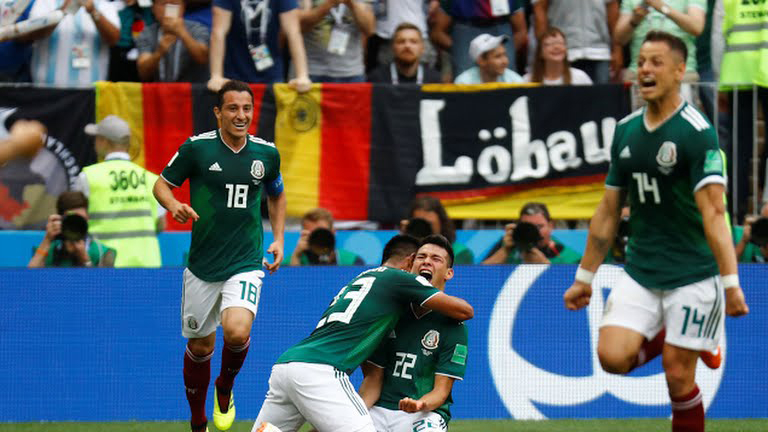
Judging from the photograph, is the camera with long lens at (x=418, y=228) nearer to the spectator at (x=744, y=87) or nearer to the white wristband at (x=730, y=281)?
the spectator at (x=744, y=87)

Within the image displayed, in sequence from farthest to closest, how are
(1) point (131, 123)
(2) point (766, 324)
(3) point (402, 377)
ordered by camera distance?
(1) point (131, 123) → (2) point (766, 324) → (3) point (402, 377)

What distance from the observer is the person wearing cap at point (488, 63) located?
11.7 m

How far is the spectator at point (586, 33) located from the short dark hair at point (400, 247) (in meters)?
4.76

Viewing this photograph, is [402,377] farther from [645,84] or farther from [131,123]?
[131,123]

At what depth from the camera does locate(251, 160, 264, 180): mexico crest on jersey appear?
8547mm

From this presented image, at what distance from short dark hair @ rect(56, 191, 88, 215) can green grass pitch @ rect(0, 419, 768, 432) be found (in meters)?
1.73

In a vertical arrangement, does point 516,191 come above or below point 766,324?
above

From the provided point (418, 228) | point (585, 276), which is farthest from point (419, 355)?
point (418, 228)

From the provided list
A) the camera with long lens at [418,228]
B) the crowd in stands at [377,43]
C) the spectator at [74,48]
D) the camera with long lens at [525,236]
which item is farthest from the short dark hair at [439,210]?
the spectator at [74,48]

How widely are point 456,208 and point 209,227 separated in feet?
11.4

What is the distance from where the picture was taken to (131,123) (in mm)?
11406

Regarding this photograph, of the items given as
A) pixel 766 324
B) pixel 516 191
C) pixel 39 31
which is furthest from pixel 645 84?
pixel 39 31

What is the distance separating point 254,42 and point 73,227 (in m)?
2.61

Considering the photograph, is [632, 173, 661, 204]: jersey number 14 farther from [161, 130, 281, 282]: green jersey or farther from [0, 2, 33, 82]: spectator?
[0, 2, 33, 82]: spectator
